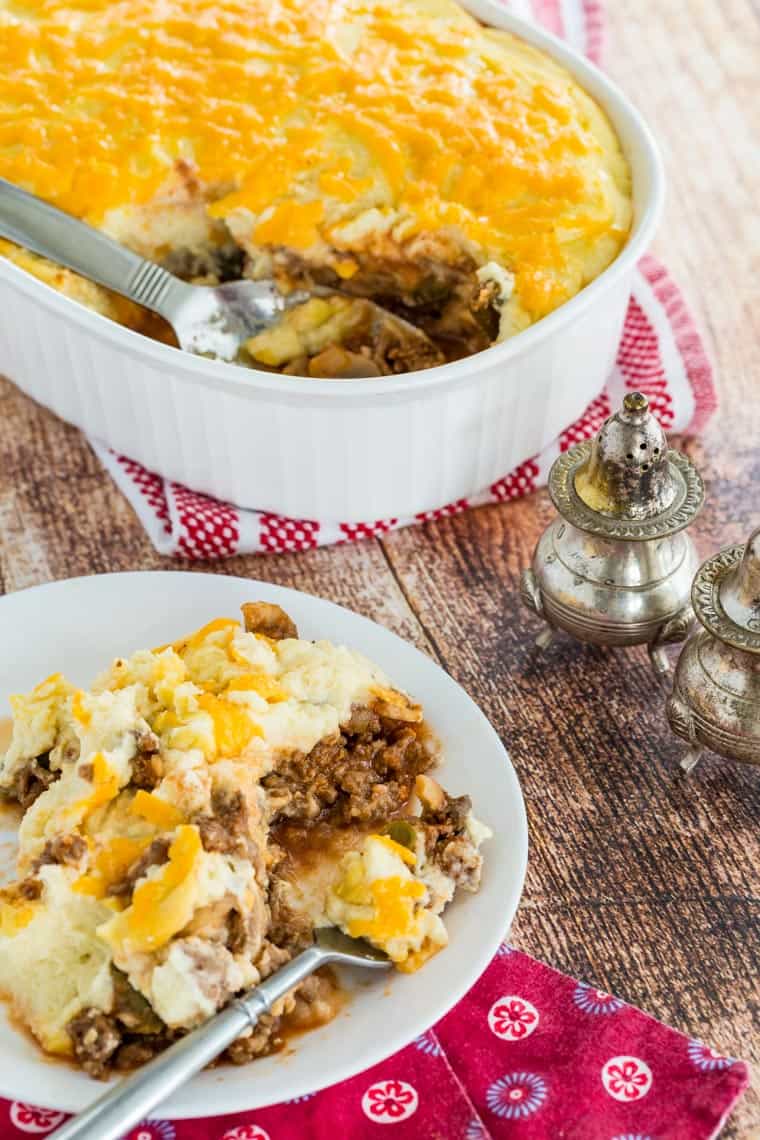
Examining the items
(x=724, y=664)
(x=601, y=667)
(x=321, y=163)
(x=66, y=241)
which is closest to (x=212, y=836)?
(x=724, y=664)

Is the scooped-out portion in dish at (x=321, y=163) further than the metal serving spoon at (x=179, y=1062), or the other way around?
the scooped-out portion in dish at (x=321, y=163)

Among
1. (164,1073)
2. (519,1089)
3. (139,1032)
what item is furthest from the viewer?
(519,1089)

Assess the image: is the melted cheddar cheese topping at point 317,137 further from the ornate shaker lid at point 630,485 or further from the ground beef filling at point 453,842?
the ground beef filling at point 453,842

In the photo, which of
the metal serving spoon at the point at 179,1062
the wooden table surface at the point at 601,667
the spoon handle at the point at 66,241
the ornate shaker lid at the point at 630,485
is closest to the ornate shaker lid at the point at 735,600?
the ornate shaker lid at the point at 630,485

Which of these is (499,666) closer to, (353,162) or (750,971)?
(750,971)

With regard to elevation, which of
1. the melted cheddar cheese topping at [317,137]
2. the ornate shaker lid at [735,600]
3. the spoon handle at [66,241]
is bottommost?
the ornate shaker lid at [735,600]

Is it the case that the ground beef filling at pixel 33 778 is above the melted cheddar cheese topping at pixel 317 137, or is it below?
below

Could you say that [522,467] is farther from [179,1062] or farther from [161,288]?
[179,1062]
